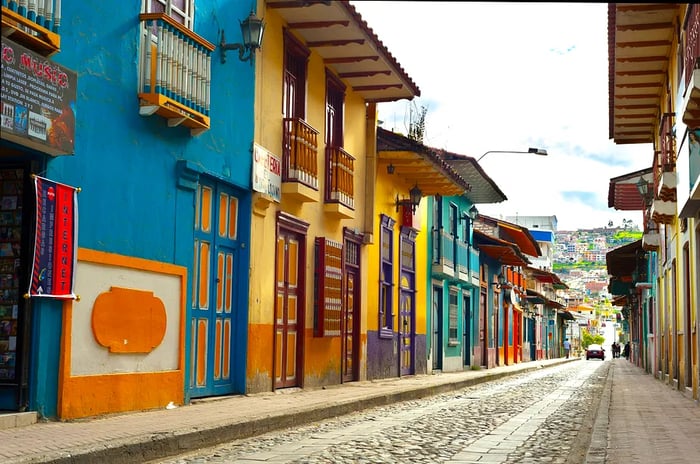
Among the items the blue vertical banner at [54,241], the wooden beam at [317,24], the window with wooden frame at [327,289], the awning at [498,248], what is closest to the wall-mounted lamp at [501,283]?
the awning at [498,248]

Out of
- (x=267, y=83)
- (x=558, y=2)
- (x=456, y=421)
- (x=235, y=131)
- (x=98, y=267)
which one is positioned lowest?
(x=456, y=421)

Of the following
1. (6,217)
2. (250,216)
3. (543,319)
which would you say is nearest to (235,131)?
(250,216)

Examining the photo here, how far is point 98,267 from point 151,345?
140 centimetres

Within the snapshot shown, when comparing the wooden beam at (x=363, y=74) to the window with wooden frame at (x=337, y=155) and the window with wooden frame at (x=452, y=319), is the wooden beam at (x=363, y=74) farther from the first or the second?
the window with wooden frame at (x=452, y=319)

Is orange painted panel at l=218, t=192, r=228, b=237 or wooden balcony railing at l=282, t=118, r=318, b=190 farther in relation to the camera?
wooden balcony railing at l=282, t=118, r=318, b=190

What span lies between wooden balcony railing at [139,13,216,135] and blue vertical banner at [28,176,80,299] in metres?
1.78

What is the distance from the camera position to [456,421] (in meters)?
11.9

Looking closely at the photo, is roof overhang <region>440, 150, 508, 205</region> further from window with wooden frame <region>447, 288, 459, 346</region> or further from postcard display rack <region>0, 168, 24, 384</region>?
postcard display rack <region>0, 168, 24, 384</region>

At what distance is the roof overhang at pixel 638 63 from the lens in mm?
14984

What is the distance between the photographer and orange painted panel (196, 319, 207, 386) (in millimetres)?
12070

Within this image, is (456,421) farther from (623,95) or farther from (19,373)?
(623,95)

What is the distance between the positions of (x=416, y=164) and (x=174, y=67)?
10.5 metres

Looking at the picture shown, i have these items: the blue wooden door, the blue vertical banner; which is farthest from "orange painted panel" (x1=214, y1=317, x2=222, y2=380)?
the blue vertical banner

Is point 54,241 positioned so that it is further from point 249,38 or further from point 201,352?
point 249,38
